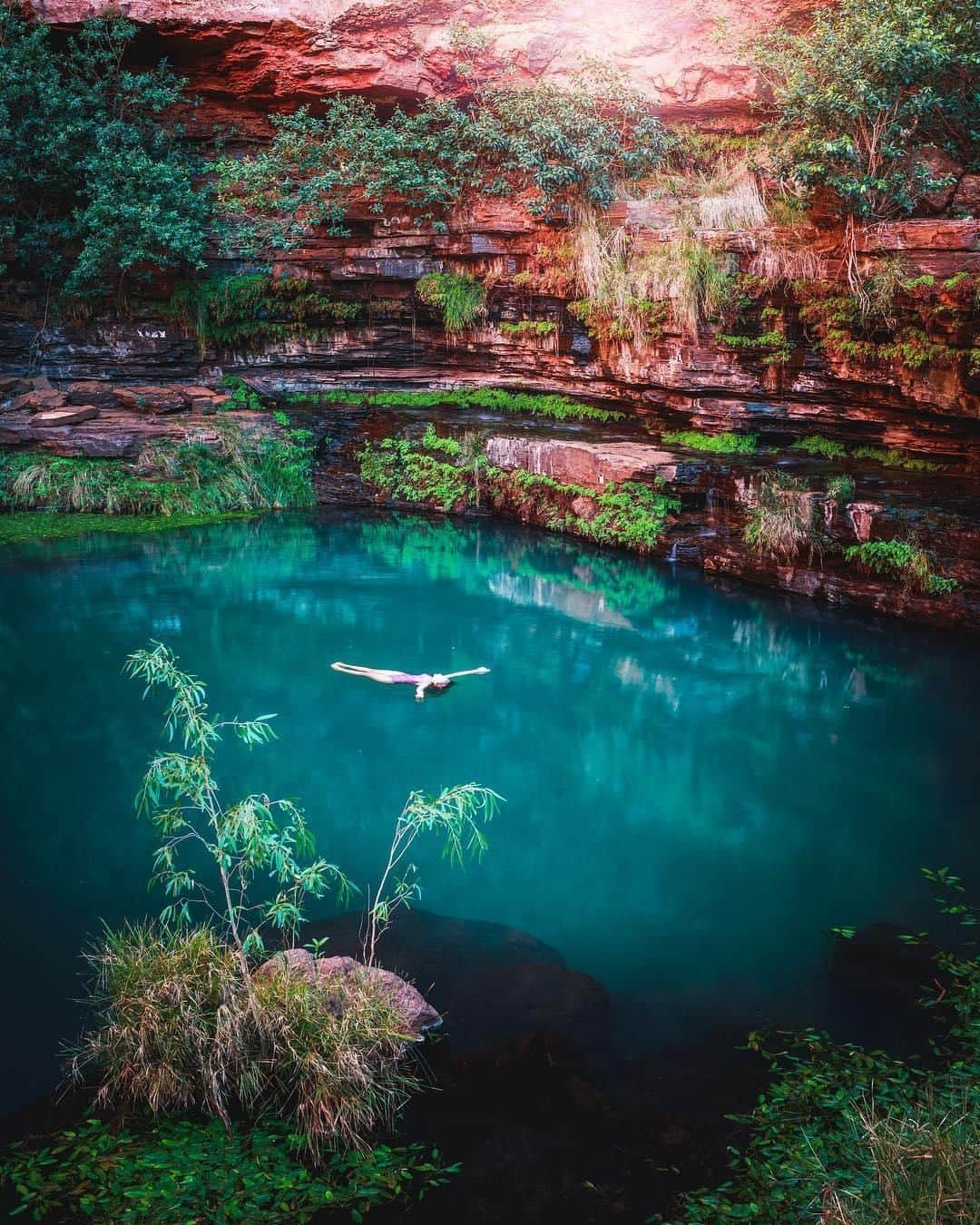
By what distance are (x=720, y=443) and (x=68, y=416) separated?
996 cm

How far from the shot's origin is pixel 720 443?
1212cm

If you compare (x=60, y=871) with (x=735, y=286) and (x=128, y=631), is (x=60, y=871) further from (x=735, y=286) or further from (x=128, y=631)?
(x=735, y=286)

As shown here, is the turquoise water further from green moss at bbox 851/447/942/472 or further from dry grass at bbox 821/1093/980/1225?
green moss at bbox 851/447/942/472

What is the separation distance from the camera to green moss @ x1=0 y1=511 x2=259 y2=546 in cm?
1242

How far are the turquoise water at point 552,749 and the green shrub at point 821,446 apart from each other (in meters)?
2.38

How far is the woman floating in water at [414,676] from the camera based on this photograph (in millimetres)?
8070

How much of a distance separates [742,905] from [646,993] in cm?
108

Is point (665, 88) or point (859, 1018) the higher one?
point (665, 88)

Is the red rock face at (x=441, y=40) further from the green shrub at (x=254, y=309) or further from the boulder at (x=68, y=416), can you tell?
the boulder at (x=68, y=416)

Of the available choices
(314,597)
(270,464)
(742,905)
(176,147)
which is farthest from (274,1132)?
(176,147)

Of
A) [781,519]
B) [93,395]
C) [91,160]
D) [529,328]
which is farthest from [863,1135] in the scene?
[91,160]

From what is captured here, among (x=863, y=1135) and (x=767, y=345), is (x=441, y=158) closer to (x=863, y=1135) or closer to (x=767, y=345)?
(x=767, y=345)

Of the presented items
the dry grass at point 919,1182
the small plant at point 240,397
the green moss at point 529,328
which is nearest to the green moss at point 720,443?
the green moss at point 529,328

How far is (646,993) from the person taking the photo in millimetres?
4461
